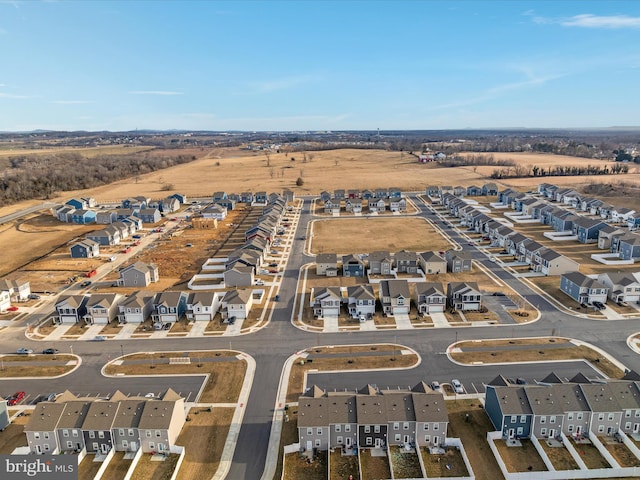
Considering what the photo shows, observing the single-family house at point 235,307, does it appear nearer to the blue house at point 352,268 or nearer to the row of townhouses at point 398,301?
the row of townhouses at point 398,301

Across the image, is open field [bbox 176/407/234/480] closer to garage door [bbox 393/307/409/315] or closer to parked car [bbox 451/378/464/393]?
parked car [bbox 451/378/464/393]

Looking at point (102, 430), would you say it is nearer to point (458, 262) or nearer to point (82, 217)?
point (458, 262)

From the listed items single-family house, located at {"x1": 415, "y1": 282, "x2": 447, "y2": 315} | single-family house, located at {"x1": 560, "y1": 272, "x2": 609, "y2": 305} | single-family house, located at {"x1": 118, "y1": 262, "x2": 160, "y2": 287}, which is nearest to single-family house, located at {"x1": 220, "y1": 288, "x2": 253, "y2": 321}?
single-family house, located at {"x1": 118, "y1": 262, "x2": 160, "y2": 287}

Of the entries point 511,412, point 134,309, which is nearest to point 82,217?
point 134,309

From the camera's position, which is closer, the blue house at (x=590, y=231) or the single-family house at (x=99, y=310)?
the single-family house at (x=99, y=310)

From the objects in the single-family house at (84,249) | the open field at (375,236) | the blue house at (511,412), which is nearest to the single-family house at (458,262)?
the open field at (375,236)

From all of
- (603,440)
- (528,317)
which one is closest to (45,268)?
(528,317)
